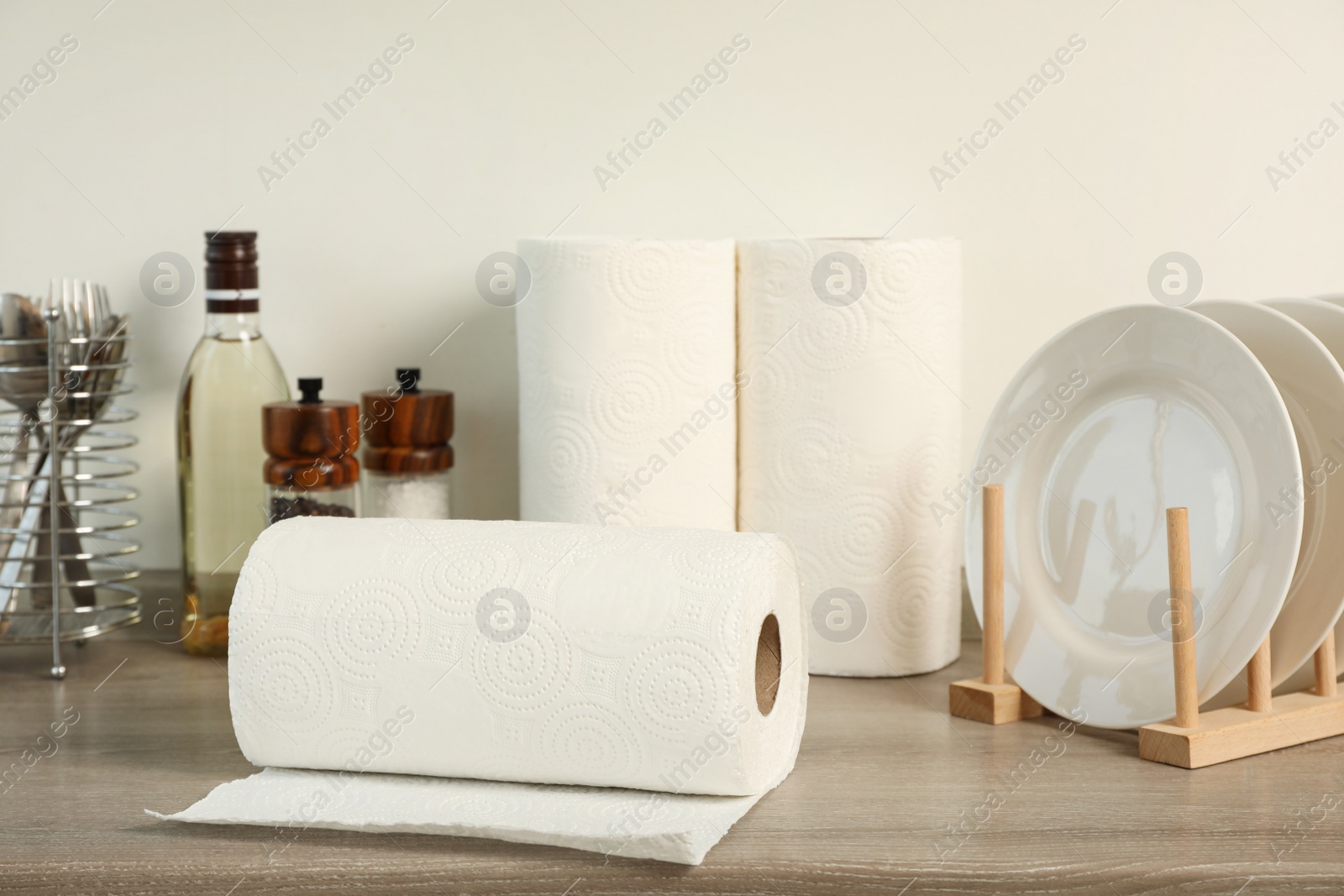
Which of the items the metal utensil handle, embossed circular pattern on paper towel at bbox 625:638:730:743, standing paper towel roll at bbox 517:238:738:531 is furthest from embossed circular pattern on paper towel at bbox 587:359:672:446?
the metal utensil handle

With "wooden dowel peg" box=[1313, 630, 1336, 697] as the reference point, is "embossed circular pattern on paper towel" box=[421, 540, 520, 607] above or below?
above

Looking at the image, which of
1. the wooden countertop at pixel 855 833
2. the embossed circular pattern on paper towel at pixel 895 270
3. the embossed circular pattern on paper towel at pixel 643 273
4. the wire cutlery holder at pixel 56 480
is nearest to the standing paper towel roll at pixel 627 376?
the embossed circular pattern on paper towel at pixel 643 273

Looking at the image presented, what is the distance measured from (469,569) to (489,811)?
117mm

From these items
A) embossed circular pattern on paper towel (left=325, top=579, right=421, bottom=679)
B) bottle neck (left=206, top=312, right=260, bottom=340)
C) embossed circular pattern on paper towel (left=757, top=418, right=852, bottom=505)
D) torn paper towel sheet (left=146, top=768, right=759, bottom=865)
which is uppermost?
bottle neck (left=206, top=312, right=260, bottom=340)

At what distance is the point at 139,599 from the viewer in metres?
0.90

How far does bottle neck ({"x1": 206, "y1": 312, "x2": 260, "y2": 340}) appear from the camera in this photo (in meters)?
0.83

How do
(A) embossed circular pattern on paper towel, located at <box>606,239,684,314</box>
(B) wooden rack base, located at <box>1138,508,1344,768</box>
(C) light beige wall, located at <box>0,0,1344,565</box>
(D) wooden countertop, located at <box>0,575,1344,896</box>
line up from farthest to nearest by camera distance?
(C) light beige wall, located at <box>0,0,1344,565</box>, (A) embossed circular pattern on paper towel, located at <box>606,239,684,314</box>, (B) wooden rack base, located at <box>1138,508,1344,768</box>, (D) wooden countertop, located at <box>0,575,1344,896</box>

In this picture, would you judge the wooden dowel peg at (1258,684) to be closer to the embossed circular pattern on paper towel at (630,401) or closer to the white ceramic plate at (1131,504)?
the white ceramic plate at (1131,504)

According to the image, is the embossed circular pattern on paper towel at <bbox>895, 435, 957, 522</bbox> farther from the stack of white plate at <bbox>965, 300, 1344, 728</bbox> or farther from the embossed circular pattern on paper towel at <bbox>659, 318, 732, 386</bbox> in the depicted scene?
the embossed circular pattern on paper towel at <bbox>659, 318, 732, 386</bbox>

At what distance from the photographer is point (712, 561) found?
55cm

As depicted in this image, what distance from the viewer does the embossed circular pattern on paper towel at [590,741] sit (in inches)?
21.2

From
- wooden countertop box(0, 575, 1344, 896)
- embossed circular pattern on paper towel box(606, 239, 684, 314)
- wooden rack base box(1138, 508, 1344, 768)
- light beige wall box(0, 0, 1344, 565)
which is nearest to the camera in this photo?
wooden countertop box(0, 575, 1344, 896)

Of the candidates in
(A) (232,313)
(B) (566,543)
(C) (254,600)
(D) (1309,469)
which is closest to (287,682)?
(C) (254,600)

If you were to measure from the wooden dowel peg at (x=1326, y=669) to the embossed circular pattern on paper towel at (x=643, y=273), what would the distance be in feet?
1.47
